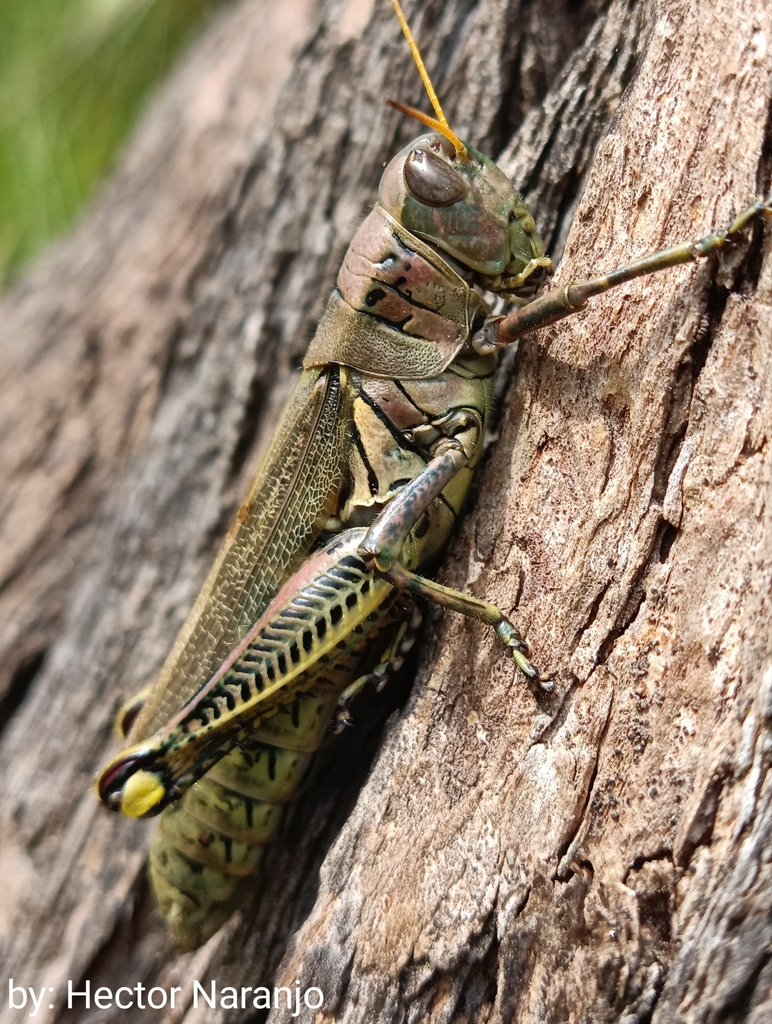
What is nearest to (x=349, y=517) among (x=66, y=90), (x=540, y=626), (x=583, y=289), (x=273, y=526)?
(x=273, y=526)

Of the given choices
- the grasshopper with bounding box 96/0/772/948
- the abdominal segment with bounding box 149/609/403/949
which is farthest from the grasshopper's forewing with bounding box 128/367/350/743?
the abdominal segment with bounding box 149/609/403/949

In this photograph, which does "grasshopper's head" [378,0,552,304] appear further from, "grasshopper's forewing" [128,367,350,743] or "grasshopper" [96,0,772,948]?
"grasshopper's forewing" [128,367,350,743]

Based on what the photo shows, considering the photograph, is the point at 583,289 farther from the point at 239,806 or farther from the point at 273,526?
the point at 239,806

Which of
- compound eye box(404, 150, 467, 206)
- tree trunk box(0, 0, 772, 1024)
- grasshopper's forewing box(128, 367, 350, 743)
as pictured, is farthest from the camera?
grasshopper's forewing box(128, 367, 350, 743)

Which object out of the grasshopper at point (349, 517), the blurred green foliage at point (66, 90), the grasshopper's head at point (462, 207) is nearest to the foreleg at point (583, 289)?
the grasshopper at point (349, 517)

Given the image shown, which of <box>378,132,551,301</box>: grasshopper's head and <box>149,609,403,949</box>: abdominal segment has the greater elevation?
<box>378,132,551,301</box>: grasshopper's head

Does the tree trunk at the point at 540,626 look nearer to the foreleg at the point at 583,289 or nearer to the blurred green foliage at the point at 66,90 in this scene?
the foreleg at the point at 583,289

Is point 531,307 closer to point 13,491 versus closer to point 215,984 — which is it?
point 215,984
